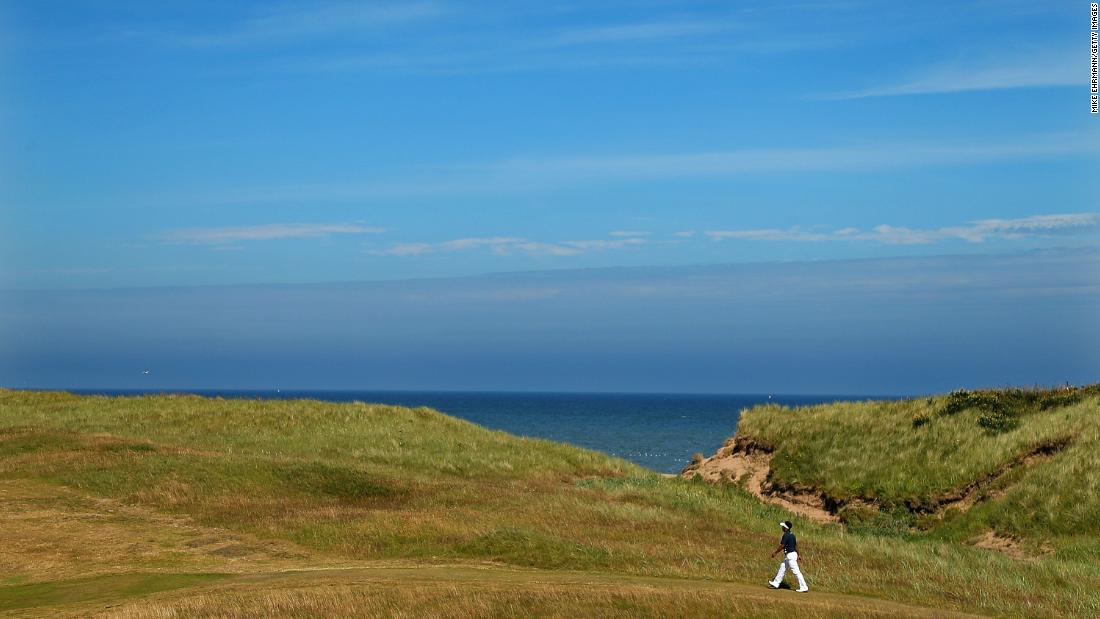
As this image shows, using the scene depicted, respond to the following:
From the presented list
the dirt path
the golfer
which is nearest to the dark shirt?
the golfer

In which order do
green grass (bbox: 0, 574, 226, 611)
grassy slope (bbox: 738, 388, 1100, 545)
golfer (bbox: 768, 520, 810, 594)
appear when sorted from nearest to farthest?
1. green grass (bbox: 0, 574, 226, 611)
2. golfer (bbox: 768, 520, 810, 594)
3. grassy slope (bbox: 738, 388, 1100, 545)

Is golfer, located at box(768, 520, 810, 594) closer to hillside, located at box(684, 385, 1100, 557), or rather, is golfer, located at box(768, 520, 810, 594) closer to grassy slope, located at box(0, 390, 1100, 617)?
grassy slope, located at box(0, 390, 1100, 617)

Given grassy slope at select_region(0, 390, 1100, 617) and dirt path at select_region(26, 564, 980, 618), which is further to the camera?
grassy slope at select_region(0, 390, 1100, 617)

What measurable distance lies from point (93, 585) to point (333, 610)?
907cm

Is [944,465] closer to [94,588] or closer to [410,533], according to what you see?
[410,533]

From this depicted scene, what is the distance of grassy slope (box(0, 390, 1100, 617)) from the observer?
87.3 ft

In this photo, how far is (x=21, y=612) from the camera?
25609 millimetres

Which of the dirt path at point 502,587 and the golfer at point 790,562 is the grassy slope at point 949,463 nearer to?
the golfer at point 790,562

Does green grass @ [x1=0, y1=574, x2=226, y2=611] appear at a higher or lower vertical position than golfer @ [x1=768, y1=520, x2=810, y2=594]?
lower

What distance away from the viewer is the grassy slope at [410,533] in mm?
26609

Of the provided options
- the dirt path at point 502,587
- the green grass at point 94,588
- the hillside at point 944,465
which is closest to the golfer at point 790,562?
the dirt path at point 502,587

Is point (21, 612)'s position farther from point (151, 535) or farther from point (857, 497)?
point (857, 497)

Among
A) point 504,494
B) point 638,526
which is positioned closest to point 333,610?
point 638,526

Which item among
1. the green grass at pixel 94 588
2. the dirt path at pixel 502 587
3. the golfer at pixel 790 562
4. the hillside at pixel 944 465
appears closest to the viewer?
the dirt path at pixel 502 587
